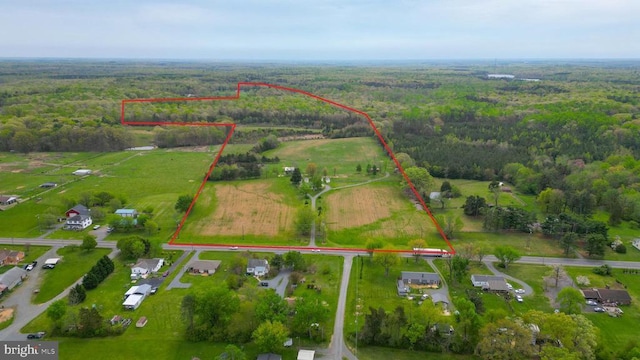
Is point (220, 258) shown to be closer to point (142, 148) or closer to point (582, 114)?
point (142, 148)

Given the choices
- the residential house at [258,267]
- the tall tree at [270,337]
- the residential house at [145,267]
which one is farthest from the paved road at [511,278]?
the residential house at [145,267]

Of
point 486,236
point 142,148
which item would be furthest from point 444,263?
point 142,148

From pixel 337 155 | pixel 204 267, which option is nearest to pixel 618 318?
pixel 204 267

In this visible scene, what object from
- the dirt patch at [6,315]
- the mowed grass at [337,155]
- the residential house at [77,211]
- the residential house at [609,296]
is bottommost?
the dirt patch at [6,315]

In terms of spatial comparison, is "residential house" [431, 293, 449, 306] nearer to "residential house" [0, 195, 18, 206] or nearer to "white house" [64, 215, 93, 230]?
"white house" [64, 215, 93, 230]

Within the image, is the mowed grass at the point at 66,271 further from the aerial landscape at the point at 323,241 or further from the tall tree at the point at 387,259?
the tall tree at the point at 387,259

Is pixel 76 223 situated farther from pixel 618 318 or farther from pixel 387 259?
pixel 618 318

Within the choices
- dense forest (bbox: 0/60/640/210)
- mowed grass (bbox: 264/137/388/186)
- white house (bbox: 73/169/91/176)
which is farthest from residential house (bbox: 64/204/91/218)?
dense forest (bbox: 0/60/640/210)
